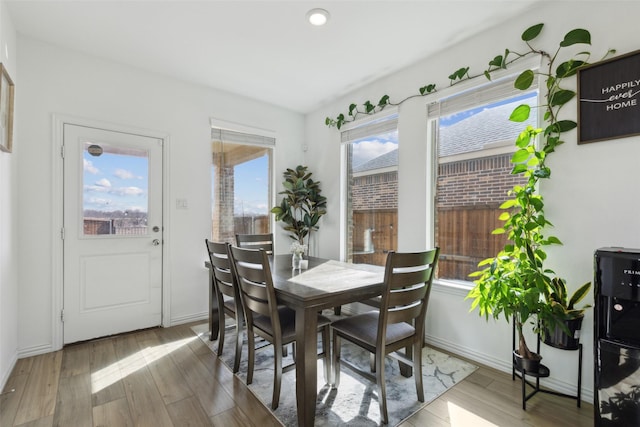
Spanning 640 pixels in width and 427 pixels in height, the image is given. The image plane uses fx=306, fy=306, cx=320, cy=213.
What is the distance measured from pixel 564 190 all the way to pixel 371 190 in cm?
184

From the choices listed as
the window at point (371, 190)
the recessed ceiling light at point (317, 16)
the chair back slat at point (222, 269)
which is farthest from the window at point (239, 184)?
the recessed ceiling light at point (317, 16)

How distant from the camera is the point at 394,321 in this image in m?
1.76

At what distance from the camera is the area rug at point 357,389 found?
180 cm

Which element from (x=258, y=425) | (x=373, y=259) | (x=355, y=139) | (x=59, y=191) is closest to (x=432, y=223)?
(x=373, y=259)

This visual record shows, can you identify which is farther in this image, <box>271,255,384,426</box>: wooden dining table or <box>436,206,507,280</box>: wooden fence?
<box>436,206,507,280</box>: wooden fence

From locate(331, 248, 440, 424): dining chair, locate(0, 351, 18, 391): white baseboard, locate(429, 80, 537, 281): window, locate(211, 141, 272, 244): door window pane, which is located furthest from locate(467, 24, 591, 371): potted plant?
locate(0, 351, 18, 391): white baseboard

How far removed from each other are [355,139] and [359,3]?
1647 millimetres

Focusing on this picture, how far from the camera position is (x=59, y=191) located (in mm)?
2705

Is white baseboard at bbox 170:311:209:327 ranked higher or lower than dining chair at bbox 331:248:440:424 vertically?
lower

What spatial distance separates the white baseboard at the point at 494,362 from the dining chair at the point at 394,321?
0.84 meters

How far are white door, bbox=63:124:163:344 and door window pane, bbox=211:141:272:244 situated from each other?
2.15ft

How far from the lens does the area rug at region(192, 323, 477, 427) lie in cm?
180

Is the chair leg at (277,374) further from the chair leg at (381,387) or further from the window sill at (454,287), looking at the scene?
the window sill at (454,287)

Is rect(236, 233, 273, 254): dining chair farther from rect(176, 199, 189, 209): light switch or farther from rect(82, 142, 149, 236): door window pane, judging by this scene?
rect(82, 142, 149, 236): door window pane
